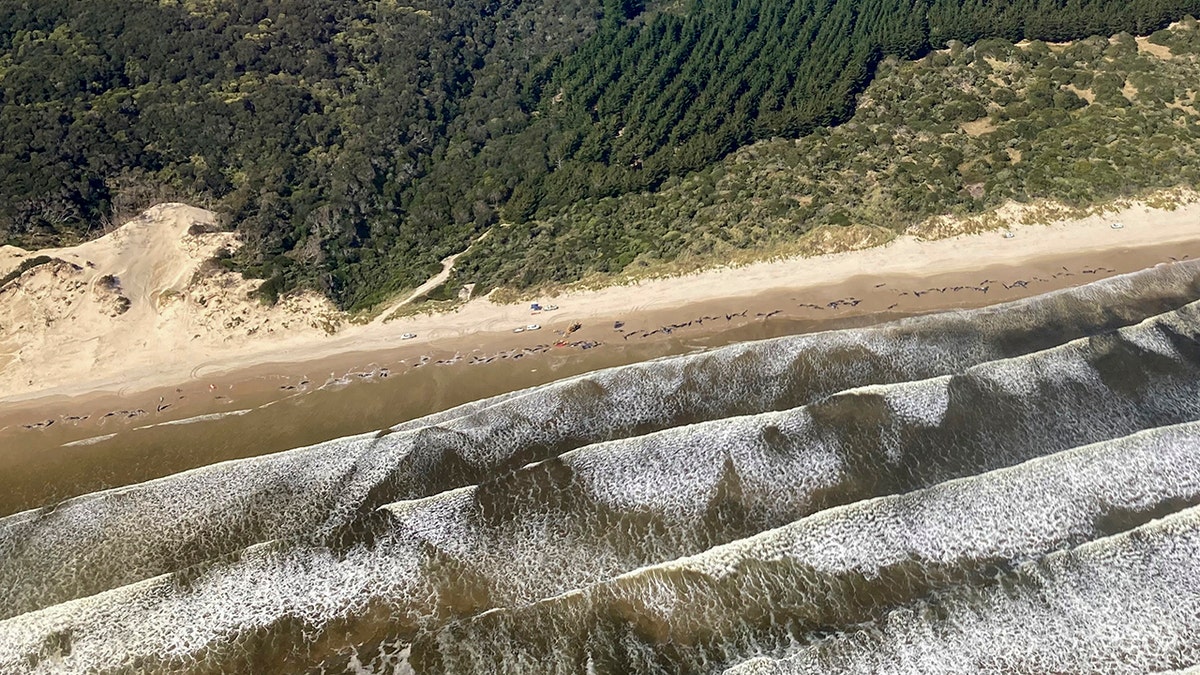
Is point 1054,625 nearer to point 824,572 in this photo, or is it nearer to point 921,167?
point 824,572

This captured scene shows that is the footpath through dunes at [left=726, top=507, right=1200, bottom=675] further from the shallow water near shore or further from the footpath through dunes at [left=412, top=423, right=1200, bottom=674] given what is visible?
the shallow water near shore

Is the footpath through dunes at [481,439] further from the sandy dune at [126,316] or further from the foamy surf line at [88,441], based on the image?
the sandy dune at [126,316]

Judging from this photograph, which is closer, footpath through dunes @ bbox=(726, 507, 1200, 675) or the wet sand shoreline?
footpath through dunes @ bbox=(726, 507, 1200, 675)

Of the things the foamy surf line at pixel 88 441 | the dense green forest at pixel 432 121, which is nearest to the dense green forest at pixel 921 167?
the dense green forest at pixel 432 121

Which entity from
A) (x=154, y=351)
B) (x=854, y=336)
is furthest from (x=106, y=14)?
(x=854, y=336)

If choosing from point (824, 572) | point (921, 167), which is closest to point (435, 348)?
point (824, 572)

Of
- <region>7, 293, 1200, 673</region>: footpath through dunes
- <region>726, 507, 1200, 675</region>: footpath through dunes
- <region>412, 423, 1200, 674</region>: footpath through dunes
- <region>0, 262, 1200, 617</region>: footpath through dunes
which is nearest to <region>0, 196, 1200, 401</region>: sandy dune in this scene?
<region>0, 262, 1200, 617</region>: footpath through dunes
